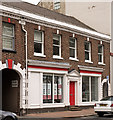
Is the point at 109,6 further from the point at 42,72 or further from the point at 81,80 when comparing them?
the point at 42,72

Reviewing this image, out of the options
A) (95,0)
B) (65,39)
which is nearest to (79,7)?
(95,0)

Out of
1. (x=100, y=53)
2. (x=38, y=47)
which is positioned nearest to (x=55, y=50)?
(x=38, y=47)

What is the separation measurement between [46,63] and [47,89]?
2.10m

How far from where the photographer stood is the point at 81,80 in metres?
25.9

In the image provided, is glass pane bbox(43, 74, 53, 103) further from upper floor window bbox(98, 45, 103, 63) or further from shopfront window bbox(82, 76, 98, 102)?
upper floor window bbox(98, 45, 103, 63)

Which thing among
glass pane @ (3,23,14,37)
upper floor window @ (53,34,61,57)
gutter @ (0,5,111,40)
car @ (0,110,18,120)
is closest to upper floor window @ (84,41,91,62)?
gutter @ (0,5,111,40)

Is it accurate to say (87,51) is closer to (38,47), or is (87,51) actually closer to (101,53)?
(101,53)

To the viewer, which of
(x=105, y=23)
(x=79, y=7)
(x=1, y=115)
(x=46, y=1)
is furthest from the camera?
(x=46, y=1)

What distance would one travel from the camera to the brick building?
20.5 metres

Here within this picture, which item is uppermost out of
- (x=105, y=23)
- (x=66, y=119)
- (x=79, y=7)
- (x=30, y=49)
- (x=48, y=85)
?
(x=79, y=7)

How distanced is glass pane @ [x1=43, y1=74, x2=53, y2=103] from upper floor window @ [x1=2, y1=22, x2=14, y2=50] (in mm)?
3979

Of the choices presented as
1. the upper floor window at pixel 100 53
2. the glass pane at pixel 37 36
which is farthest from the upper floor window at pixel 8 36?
the upper floor window at pixel 100 53

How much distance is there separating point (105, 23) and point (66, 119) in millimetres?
15767

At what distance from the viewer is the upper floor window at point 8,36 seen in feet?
65.6
